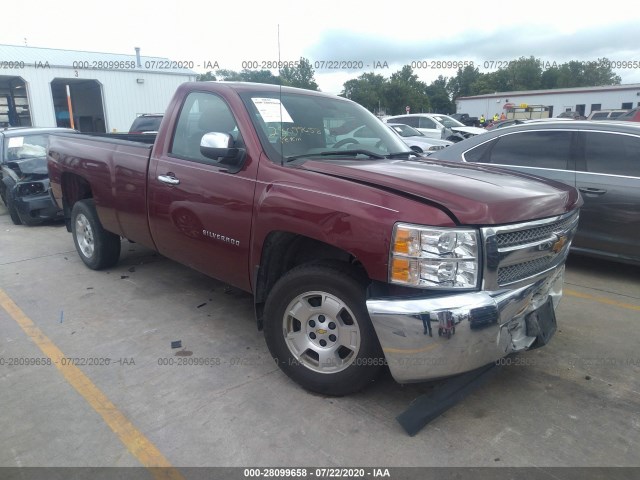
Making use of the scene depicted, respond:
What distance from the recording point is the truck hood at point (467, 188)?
2.55 metres

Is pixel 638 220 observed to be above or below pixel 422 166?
below

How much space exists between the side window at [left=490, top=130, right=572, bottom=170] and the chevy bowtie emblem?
273 centimetres

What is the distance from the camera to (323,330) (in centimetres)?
302

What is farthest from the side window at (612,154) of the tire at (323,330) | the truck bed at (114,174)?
the truck bed at (114,174)

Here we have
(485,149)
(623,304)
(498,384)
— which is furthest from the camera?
(485,149)

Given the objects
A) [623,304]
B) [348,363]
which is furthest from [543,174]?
[348,363]

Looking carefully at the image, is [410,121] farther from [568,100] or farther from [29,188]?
[568,100]

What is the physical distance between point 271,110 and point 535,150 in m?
3.51

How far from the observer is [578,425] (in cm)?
285

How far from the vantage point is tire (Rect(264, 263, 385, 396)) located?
2.82m

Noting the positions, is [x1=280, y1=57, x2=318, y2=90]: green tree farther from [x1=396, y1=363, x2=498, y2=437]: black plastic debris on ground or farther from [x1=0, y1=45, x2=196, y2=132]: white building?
[x1=0, y1=45, x2=196, y2=132]: white building

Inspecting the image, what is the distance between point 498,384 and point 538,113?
37.4 m

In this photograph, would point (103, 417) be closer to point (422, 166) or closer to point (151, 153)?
point (151, 153)

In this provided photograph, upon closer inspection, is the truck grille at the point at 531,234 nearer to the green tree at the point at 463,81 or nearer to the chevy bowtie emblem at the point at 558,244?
the chevy bowtie emblem at the point at 558,244
